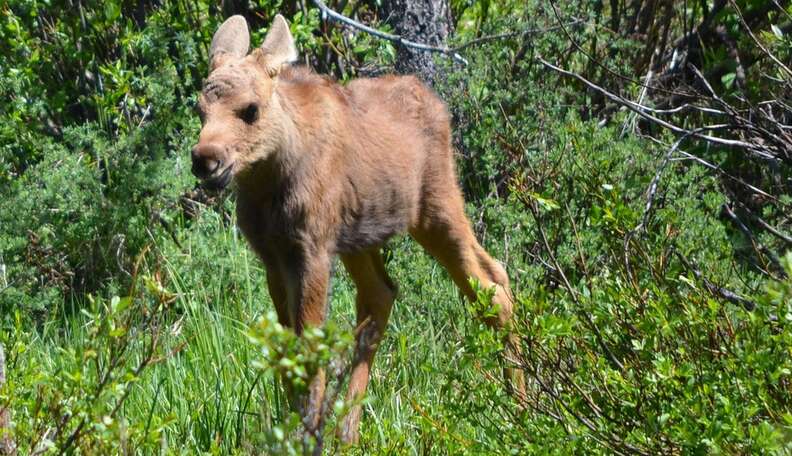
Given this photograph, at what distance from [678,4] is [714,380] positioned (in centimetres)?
652

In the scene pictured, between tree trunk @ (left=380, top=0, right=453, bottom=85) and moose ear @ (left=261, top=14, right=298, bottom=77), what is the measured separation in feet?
7.27

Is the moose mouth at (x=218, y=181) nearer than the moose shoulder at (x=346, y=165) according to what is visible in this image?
Yes

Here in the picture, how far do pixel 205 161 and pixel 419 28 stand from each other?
3236mm

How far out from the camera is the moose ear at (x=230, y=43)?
20.4 feet

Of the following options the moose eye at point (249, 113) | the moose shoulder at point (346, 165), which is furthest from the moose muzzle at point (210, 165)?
the moose shoulder at point (346, 165)

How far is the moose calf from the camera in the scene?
19.4 ft

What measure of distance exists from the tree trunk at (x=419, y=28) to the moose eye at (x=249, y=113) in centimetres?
262

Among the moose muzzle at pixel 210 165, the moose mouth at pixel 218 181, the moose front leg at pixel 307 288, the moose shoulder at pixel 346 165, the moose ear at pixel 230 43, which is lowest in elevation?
the moose front leg at pixel 307 288

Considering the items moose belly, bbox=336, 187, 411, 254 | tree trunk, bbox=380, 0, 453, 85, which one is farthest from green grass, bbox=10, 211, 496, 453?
tree trunk, bbox=380, 0, 453, 85

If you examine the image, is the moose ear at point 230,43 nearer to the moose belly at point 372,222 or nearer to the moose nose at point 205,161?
the moose nose at point 205,161

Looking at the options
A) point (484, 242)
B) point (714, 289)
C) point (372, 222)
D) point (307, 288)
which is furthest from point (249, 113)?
point (484, 242)

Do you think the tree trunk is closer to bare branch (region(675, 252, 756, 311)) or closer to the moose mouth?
Result: the moose mouth

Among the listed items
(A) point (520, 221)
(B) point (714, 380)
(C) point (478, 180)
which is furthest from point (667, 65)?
(B) point (714, 380)

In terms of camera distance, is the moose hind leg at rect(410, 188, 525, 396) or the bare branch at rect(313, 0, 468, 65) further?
the bare branch at rect(313, 0, 468, 65)
